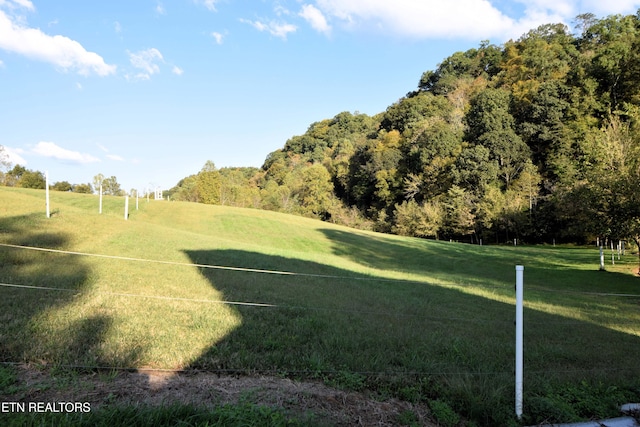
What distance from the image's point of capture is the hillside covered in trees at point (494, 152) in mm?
45906

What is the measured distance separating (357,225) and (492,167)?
84.8 feet

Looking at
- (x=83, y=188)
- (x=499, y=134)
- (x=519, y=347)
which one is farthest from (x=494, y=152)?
(x=83, y=188)

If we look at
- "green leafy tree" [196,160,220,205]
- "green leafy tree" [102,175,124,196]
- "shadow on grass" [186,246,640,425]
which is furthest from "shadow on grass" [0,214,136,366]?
"green leafy tree" [102,175,124,196]

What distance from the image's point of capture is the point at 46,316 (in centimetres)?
498

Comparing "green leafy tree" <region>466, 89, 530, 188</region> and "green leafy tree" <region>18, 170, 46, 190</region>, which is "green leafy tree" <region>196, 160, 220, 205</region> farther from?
"green leafy tree" <region>466, 89, 530, 188</region>

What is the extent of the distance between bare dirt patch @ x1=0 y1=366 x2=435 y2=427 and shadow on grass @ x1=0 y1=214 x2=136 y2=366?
322 millimetres

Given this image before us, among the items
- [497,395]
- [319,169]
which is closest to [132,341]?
[497,395]

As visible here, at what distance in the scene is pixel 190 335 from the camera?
4789 millimetres

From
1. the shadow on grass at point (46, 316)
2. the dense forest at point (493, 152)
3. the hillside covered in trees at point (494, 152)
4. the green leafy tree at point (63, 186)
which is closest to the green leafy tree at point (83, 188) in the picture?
the green leafy tree at point (63, 186)

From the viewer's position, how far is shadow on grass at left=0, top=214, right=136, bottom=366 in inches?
148

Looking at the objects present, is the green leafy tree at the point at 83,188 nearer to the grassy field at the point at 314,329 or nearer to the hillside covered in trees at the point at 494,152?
the hillside covered in trees at the point at 494,152

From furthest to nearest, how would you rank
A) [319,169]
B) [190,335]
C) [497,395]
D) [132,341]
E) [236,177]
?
[236,177]
[319,169]
[190,335]
[132,341]
[497,395]

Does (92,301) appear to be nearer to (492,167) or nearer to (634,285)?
(634,285)

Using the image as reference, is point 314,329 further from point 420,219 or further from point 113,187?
point 113,187
